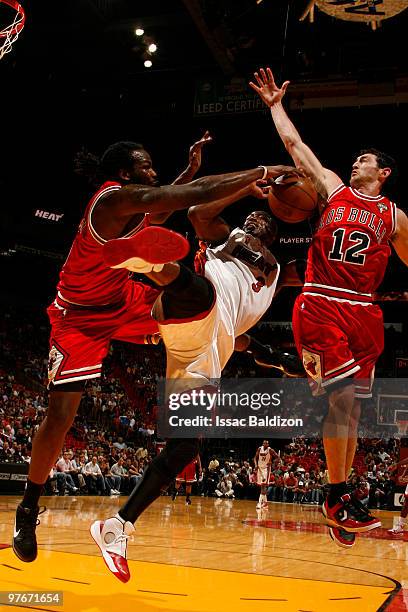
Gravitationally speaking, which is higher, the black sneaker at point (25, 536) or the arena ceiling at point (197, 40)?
the arena ceiling at point (197, 40)

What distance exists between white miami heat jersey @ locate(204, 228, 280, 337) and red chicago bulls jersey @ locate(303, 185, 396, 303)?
410 millimetres

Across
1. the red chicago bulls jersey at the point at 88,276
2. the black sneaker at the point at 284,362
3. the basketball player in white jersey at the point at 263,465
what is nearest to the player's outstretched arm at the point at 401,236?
the black sneaker at the point at 284,362

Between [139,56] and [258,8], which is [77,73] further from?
[258,8]

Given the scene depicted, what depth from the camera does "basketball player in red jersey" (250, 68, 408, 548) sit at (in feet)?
12.4

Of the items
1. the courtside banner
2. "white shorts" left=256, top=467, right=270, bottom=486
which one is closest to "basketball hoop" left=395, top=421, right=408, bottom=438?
the courtside banner

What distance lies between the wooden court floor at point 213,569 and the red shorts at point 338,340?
1.59 metres

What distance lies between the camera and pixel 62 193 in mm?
18938

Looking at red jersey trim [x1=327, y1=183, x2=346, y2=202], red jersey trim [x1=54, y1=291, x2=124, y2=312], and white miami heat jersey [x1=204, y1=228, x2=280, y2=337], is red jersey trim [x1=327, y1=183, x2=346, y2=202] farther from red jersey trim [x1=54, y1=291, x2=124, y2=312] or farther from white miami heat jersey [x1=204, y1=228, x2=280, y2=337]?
red jersey trim [x1=54, y1=291, x2=124, y2=312]

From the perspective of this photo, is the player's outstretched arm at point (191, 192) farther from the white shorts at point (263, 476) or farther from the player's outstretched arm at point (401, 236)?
the white shorts at point (263, 476)

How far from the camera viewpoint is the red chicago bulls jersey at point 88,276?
4070mm

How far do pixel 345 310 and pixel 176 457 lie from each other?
128 centimetres

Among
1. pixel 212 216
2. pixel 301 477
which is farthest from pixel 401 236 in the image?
pixel 301 477

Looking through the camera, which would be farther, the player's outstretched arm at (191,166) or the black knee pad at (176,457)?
the player's outstretched arm at (191,166)

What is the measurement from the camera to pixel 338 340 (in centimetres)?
381
